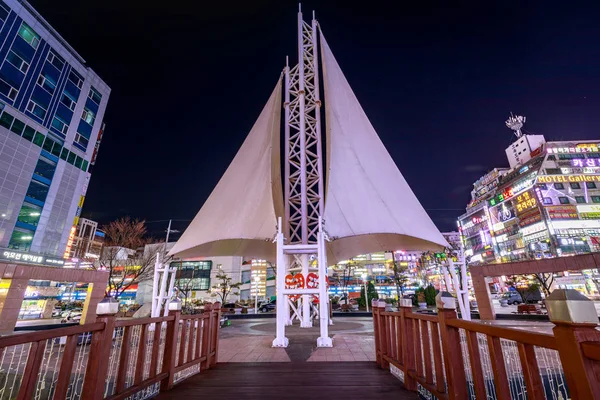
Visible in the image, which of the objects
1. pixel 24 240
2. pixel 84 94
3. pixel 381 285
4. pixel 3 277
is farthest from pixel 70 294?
pixel 381 285

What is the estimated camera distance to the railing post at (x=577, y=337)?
1.24 metres

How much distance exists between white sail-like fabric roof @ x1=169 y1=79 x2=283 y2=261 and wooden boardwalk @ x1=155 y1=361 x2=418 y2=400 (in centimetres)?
609

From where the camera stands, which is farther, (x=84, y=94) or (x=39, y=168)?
(x=84, y=94)

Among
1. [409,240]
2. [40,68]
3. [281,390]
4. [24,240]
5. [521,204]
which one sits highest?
[40,68]

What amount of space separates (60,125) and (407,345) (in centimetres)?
3379

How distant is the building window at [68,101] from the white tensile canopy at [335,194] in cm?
2467

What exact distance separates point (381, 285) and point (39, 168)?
188 ft

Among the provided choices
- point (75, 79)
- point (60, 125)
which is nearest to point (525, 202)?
point (60, 125)

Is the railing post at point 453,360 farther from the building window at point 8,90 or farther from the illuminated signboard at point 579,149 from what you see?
the illuminated signboard at point 579,149

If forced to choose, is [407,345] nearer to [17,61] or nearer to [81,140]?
[17,61]

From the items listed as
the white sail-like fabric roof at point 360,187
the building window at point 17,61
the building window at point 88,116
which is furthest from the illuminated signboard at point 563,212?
the building window at point 17,61

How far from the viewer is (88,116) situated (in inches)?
1158

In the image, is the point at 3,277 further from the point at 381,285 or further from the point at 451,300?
the point at 381,285

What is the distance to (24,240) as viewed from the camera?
22125 millimetres
